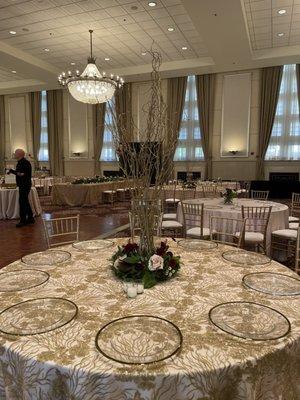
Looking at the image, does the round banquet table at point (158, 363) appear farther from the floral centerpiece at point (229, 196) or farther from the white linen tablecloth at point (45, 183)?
the white linen tablecloth at point (45, 183)

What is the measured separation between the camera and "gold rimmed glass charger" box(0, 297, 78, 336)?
1.29 m

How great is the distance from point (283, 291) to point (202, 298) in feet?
1.51

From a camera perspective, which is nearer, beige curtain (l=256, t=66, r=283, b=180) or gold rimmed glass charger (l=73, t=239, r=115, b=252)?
gold rimmed glass charger (l=73, t=239, r=115, b=252)

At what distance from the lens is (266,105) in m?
11.9

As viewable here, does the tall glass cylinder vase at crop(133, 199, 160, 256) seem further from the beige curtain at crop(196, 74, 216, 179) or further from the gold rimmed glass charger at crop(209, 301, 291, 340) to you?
the beige curtain at crop(196, 74, 216, 179)

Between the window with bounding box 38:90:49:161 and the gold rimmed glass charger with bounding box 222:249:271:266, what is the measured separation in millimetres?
14937

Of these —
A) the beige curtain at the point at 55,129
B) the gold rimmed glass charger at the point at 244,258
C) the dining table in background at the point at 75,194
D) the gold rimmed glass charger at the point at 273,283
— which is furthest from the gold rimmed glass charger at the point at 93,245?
the beige curtain at the point at 55,129

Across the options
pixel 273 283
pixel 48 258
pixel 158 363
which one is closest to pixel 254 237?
pixel 273 283

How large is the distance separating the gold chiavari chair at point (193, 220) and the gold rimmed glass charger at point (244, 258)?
1.81 metres

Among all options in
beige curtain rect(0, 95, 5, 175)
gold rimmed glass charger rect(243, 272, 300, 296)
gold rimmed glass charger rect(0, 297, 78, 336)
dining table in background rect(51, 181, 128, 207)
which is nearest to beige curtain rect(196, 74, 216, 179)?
dining table in background rect(51, 181, 128, 207)

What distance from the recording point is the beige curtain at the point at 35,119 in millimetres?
15406

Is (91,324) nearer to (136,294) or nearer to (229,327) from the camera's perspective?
(136,294)

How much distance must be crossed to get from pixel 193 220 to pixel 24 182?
396cm

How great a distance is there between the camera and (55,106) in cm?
1514
